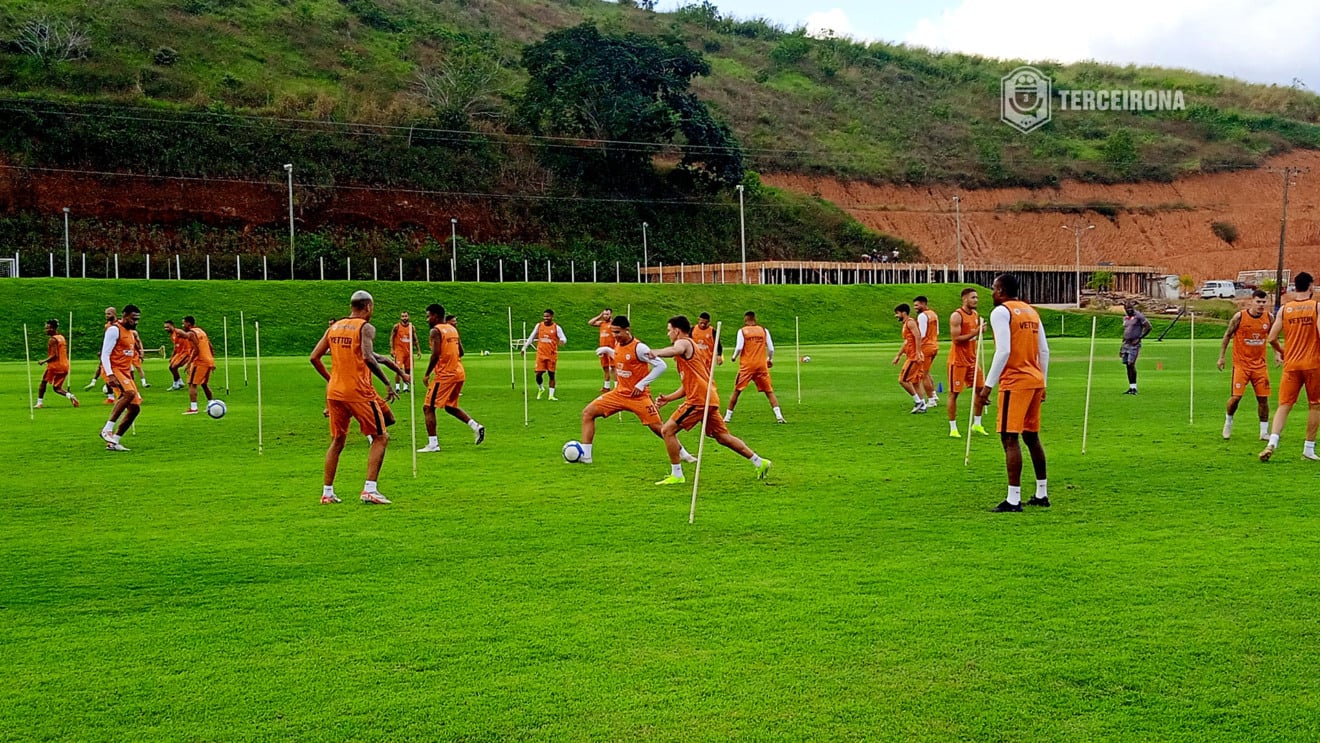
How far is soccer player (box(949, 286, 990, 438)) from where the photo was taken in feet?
59.1

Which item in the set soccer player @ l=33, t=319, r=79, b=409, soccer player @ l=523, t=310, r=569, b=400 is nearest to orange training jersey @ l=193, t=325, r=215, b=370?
soccer player @ l=33, t=319, r=79, b=409

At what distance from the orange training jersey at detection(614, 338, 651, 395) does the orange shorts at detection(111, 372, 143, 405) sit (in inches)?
277

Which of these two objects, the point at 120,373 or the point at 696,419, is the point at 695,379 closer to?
the point at 696,419

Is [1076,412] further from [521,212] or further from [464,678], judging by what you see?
[521,212]

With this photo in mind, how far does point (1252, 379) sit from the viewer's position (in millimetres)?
16047

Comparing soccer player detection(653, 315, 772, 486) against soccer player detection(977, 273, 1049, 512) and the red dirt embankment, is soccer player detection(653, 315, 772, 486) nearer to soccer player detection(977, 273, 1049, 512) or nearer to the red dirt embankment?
soccer player detection(977, 273, 1049, 512)

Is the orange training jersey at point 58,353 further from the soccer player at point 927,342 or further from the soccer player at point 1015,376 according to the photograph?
the soccer player at point 1015,376

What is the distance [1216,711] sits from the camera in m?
5.59

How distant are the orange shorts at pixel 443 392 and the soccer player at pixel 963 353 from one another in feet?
24.2

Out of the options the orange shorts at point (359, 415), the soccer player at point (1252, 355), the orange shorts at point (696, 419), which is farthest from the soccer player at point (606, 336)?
the soccer player at point (1252, 355)

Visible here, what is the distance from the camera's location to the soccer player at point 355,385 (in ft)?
37.1

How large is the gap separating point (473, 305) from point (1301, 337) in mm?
46696

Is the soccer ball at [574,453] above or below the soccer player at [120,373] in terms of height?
below

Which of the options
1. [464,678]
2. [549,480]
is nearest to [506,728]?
[464,678]
